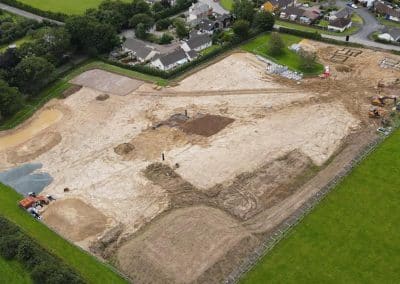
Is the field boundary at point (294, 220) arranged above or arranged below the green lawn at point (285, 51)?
below

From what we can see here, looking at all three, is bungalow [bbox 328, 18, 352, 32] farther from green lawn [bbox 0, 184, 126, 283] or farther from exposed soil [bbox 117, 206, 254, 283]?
green lawn [bbox 0, 184, 126, 283]

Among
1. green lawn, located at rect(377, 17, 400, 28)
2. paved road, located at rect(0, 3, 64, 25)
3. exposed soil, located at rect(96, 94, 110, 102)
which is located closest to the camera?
exposed soil, located at rect(96, 94, 110, 102)

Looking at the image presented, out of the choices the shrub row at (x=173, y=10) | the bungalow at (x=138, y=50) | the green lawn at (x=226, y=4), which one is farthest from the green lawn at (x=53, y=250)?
the green lawn at (x=226, y=4)

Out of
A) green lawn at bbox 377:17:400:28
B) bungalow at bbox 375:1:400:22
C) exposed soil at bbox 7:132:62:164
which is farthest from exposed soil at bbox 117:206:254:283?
bungalow at bbox 375:1:400:22

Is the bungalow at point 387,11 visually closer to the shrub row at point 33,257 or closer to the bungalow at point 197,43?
the bungalow at point 197,43

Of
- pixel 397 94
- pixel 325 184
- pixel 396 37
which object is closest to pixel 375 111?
pixel 397 94
